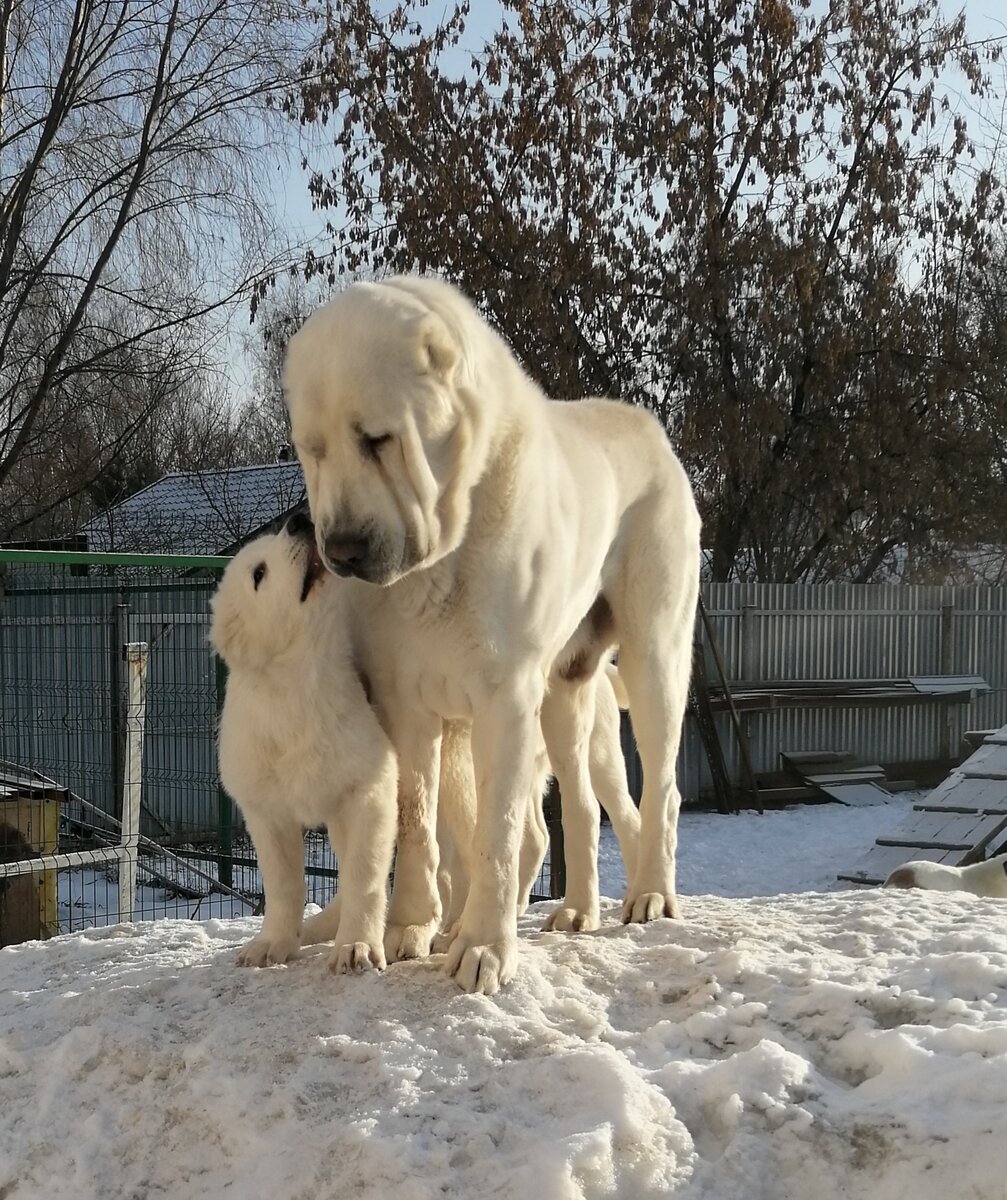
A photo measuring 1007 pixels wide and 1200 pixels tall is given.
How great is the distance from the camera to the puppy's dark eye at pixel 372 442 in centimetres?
300

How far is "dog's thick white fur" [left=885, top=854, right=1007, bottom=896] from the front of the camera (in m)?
7.45

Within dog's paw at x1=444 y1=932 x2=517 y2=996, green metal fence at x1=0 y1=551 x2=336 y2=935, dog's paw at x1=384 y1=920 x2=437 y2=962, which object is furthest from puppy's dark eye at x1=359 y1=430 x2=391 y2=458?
green metal fence at x1=0 y1=551 x2=336 y2=935

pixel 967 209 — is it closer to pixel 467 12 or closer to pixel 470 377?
pixel 467 12

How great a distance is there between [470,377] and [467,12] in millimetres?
17906

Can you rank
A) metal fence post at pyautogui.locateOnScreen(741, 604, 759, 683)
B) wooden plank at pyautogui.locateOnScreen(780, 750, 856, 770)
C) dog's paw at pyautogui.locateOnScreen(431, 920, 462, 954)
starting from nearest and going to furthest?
dog's paw at pyautogui.locateOnScreen(431, 920, 462, 954) < wooden plank at pyautogui.locateOnScreen(780, 750, 856, 770) < metal fence post at pyautogui.locateOnScreen(741, 604, 759, 683)

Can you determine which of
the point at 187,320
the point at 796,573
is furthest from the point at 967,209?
the point at 187,320

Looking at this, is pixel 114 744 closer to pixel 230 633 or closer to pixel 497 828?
pixel 230 633

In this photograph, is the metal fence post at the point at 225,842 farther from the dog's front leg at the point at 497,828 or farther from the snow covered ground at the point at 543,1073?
the dog's front leg at the point at 497,828

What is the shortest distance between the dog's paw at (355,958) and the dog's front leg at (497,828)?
221mm

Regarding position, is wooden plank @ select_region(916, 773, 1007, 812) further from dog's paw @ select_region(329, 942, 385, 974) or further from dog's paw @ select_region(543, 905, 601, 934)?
dog's paw @ select_region(329, 942, 385, 974)

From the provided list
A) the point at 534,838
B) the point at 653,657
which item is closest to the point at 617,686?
the point at 653,657

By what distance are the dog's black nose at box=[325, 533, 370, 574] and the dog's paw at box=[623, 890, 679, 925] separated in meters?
1.97

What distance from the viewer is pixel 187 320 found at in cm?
1159

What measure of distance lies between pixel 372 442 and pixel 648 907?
2196mm
